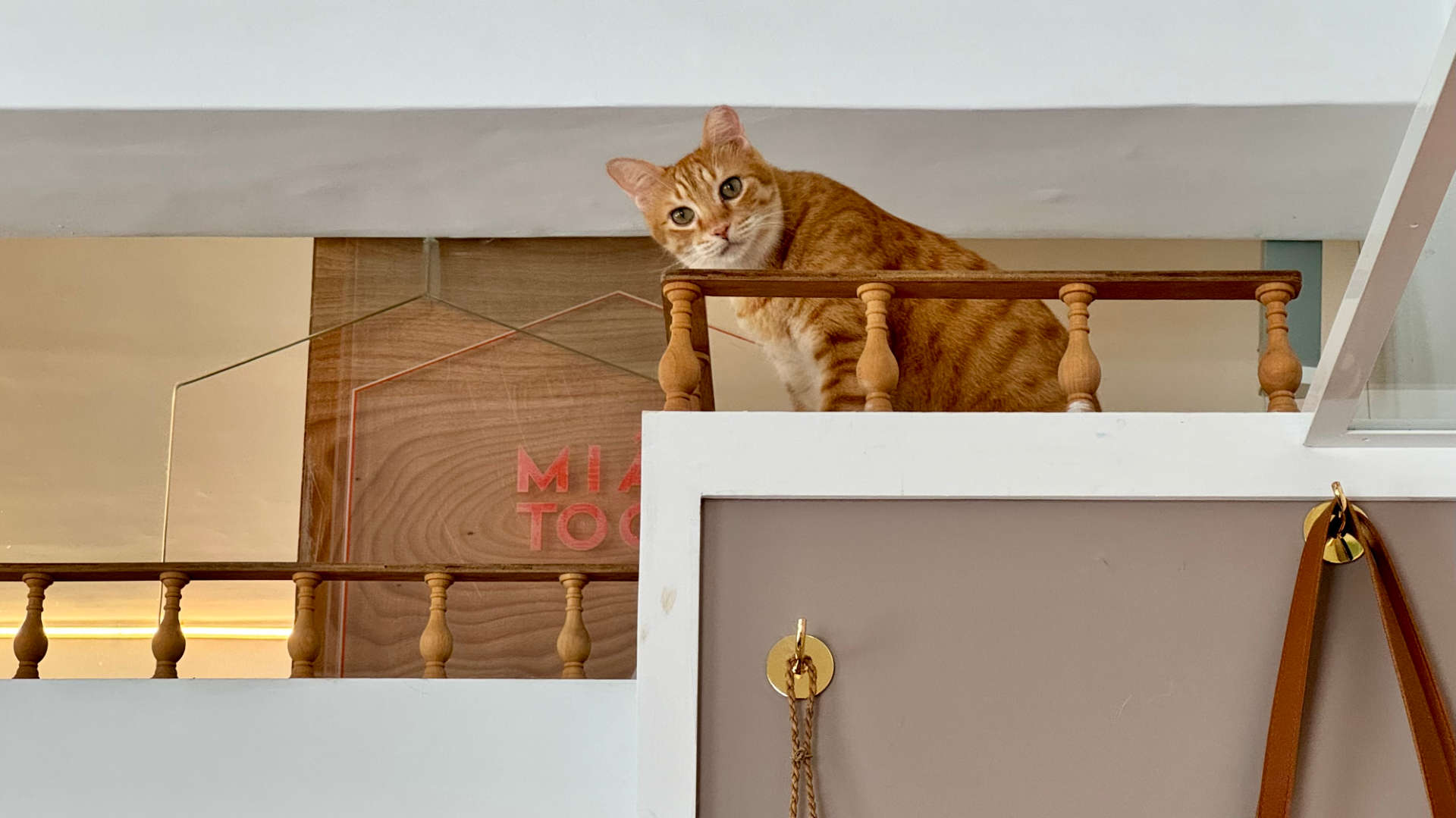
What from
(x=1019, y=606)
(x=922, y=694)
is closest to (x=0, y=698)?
(x=922, y=694)

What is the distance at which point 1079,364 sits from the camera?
2.14 m

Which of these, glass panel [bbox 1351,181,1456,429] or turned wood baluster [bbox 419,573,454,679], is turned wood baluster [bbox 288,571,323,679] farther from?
glass panel [bbox 1351,181,1456,429]

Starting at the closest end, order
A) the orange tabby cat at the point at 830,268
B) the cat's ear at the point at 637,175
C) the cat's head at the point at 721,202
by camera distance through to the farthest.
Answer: the orange tabby cat at the point at 830,268 → the cat's head at the point at 721,202 → the cat's ear at the point at 637,175

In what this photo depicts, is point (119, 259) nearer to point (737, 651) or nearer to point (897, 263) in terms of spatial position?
point (897, 263)

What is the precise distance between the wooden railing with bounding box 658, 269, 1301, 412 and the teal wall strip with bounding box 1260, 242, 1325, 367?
1.51 m

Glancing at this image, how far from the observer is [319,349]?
142 inches

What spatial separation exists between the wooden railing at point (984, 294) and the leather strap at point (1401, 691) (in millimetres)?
286

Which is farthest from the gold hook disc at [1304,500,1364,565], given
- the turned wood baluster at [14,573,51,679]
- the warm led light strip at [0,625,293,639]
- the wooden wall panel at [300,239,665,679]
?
the warm led light strip at [0,625,293,639]

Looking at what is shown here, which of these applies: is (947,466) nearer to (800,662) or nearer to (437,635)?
(800,662)

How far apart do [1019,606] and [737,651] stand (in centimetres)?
42

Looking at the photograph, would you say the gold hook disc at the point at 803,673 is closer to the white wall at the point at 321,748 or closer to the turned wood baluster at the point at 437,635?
the white wall at the point at 321,748

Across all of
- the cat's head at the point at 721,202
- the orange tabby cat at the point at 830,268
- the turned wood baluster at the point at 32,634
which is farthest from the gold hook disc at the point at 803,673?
the turned wood baluster at the point at 32,634

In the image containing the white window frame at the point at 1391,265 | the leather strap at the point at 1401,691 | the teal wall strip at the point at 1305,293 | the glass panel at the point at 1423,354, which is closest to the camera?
Result: the white window frame at the point at 1391,265

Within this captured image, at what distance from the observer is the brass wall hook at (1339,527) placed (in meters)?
2.02
